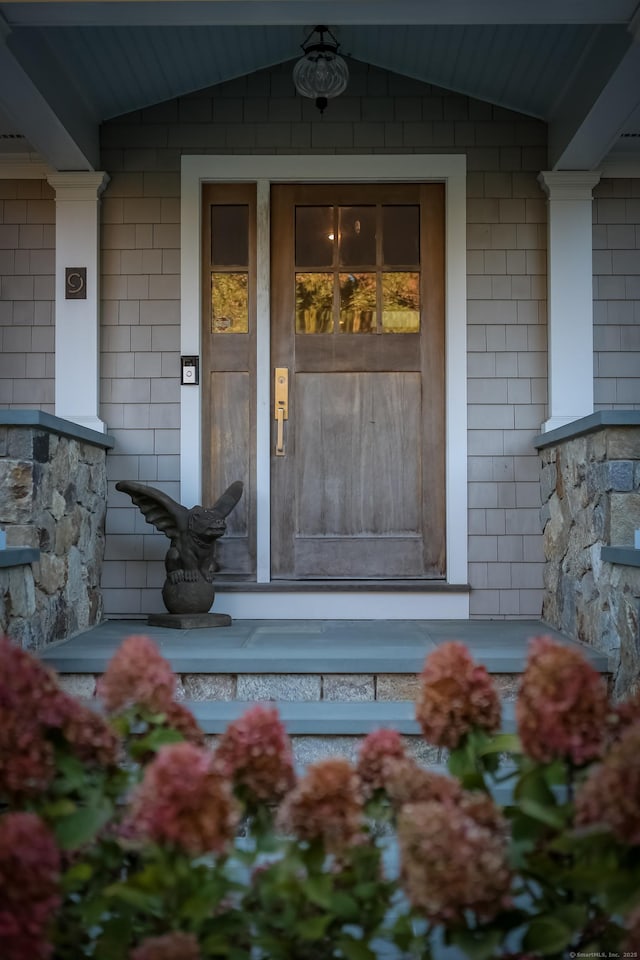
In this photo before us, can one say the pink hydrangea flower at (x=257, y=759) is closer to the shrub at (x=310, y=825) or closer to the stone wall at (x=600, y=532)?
the shrub at (x=310, y=825)

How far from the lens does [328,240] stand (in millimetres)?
4445

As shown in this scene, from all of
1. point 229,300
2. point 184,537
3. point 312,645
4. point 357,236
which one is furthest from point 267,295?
point 312,645

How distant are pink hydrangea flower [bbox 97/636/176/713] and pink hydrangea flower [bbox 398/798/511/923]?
0.41 meters

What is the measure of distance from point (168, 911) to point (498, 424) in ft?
11.7

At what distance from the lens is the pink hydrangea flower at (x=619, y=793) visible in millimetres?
918

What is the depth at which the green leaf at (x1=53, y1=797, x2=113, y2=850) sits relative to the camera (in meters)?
1.06

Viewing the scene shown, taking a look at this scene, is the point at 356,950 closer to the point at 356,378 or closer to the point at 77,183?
the point at 356,378

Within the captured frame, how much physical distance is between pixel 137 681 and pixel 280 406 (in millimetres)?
3235

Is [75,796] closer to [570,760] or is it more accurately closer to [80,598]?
[570,760]

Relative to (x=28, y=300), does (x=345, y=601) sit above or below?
below

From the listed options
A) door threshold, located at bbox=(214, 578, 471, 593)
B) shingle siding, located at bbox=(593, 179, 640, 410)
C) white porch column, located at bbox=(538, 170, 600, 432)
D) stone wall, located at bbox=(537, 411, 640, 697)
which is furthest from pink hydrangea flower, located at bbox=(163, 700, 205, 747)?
shingle siding, located at bbox=(593, 179, 640, 410)

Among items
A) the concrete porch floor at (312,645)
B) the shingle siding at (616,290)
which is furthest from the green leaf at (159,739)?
the shingle siding at (616,290)

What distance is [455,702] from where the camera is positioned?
4.07ft

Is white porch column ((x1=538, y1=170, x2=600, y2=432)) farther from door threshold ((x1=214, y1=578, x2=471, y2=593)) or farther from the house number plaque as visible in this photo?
the house number plaque
